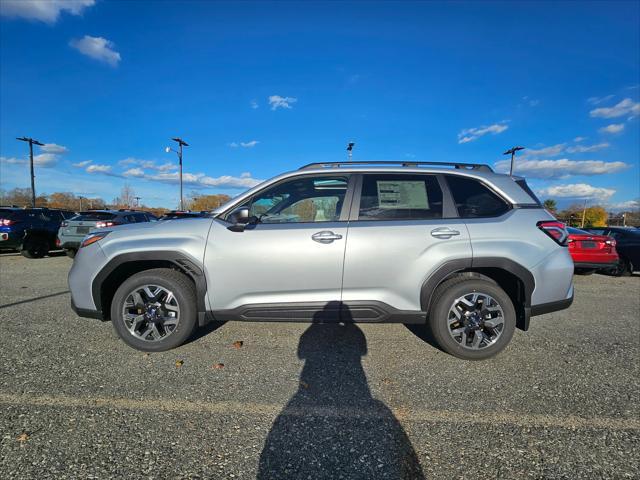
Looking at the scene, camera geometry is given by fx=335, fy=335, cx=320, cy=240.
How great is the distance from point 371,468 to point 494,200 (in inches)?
108

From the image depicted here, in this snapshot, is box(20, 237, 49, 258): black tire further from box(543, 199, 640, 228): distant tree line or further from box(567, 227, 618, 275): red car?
box(543, 199, 640, 228): distant tree line

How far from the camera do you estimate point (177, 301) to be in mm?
3330

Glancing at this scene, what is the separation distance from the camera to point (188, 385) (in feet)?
9.08

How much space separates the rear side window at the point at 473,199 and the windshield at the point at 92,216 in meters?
10.1

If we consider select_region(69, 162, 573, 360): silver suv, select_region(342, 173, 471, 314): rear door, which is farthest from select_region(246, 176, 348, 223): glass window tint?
select_region(342, 173, 471, 314): rear door

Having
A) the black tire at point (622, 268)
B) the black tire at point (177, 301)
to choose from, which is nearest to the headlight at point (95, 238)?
the black tire at point (177, 301)

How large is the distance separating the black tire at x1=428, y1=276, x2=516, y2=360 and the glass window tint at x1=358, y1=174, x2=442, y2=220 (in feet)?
2.49

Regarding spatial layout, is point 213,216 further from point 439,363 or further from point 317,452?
point 439,363

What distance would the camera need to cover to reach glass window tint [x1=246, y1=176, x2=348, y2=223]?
135 inches

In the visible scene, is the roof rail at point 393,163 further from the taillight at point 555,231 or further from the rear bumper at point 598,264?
the rear bumper at point 598,264

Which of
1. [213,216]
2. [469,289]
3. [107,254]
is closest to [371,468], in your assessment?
[469,289]

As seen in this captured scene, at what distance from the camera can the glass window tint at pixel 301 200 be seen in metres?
3.44

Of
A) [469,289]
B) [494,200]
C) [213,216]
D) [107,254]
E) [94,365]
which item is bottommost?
[94,365]

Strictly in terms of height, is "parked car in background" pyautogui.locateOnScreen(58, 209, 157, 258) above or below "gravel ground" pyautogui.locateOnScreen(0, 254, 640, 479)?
above
